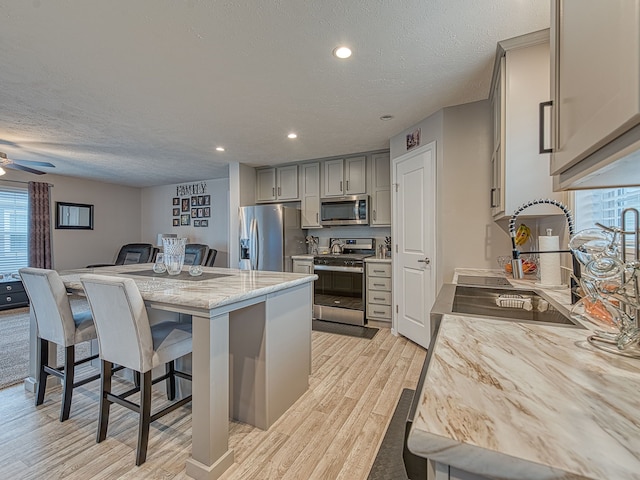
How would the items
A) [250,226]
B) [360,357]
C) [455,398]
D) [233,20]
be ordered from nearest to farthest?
[455,398]
[233,20]
[360,357]
[250,226]

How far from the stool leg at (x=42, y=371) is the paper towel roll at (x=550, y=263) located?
338 centimetres

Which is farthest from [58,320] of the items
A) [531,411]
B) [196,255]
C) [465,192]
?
[196,255]

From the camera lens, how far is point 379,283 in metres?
3.84

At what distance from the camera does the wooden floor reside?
1.51 meters

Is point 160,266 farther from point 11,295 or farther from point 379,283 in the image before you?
point 11,295

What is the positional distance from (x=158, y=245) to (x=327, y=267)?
15.0 feet

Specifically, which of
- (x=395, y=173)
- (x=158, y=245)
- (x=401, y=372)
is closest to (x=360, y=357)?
(x=401, y=372)

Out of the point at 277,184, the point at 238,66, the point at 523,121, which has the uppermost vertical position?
the point at 238,66

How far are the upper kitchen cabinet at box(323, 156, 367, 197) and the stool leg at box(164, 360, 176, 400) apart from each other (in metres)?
3.12

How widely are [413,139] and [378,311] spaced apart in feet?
7.08

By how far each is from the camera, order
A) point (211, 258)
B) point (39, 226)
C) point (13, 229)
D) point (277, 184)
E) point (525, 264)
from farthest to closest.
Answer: point (211, 258)
point (39, 226)
point (13, 229)
point (277, 184)
point (525, 264)

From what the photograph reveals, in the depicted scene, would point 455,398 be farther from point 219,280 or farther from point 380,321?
point 380,321

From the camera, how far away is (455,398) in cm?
55

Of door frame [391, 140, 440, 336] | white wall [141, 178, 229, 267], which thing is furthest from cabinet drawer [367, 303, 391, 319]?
white wall [141, 178, 229, 267]
